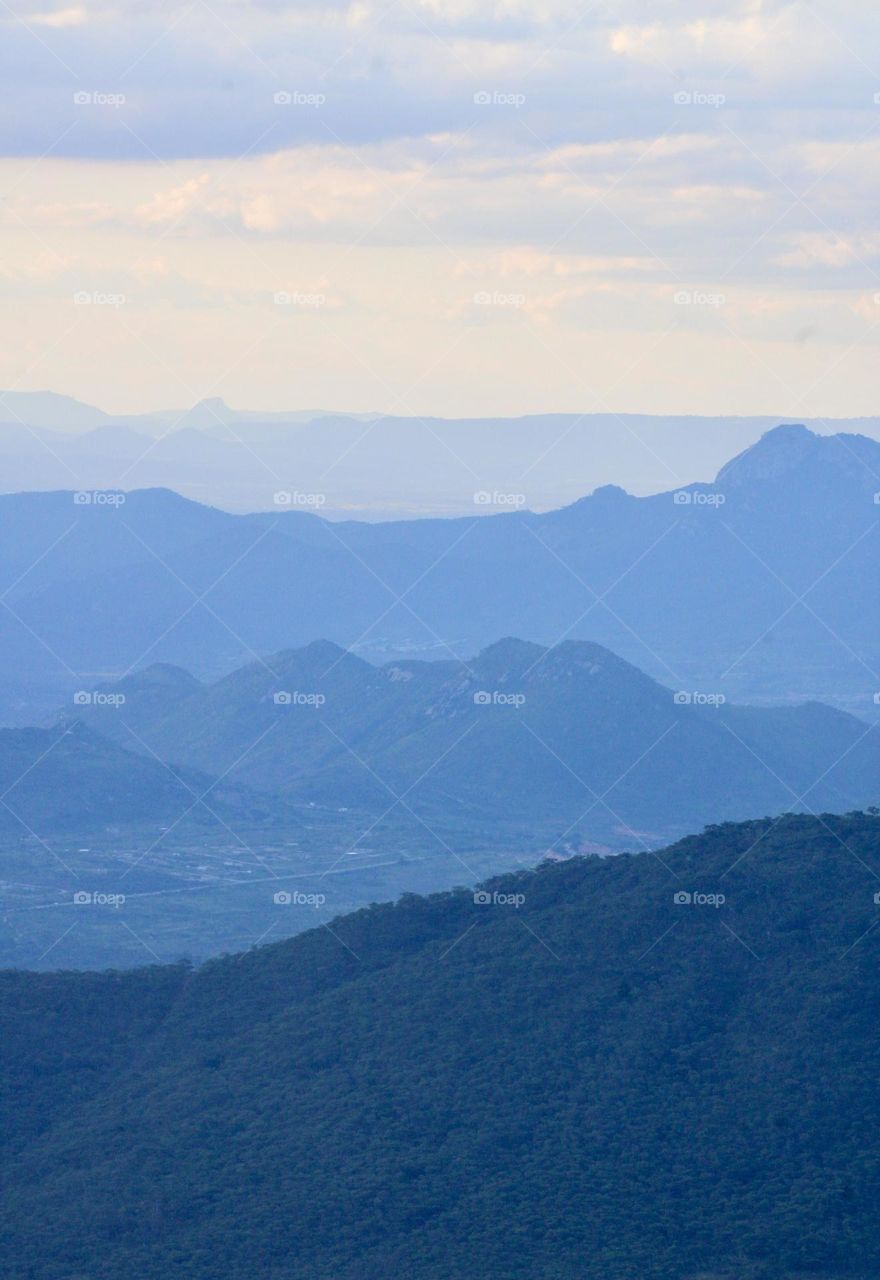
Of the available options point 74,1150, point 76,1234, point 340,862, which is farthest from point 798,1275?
point 340,862

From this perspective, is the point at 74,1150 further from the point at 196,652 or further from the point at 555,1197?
the point at 196,652
